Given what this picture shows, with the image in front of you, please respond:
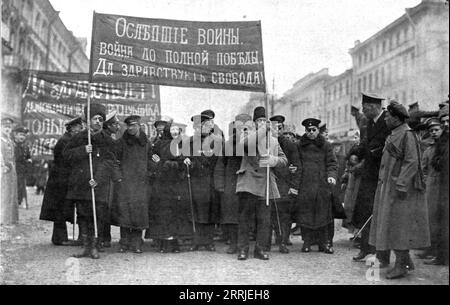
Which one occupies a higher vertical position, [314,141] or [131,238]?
[314,141]

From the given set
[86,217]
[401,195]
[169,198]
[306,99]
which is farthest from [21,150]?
[306,99]

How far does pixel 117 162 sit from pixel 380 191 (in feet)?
10.8

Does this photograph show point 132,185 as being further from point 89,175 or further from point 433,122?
point 433,122

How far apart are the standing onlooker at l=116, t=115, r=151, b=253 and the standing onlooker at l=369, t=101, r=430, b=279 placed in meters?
3.00

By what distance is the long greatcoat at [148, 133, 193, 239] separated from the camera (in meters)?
6.48

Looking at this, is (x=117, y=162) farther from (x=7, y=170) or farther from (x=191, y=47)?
(x=7, y=170)

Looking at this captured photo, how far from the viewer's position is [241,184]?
5988 millimetres

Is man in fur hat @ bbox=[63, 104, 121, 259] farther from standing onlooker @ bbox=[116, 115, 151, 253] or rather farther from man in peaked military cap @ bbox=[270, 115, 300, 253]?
man in peaked military cap @ bbox=[270, 115, 300, 253]

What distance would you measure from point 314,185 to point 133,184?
253cm

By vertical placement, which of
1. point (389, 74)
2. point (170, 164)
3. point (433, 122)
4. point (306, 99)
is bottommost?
point (170, 164)

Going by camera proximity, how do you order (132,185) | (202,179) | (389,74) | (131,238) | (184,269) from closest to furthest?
(184,269)
(132,185)
(131,238)
(202,179)
(389,74)

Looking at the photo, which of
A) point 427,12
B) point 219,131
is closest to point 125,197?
point 219,131

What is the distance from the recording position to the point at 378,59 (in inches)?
1002
